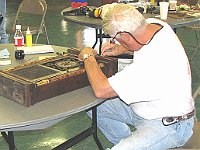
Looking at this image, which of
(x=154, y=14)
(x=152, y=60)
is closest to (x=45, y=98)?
(x=152, y=60)

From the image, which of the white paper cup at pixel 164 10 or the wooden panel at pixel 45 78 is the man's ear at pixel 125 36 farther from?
the white paper cup at pixel 164 10

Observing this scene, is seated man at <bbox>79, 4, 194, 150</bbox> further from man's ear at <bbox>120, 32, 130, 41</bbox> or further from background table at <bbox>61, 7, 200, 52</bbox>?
background table at <bbox>61, 7, 200, 52</bbox>

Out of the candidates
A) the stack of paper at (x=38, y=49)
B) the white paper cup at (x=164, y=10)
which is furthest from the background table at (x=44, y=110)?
the white paper cup at (x=164, y=10)

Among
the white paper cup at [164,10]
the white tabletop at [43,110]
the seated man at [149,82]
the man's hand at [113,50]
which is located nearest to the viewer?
the white tabletop at [43,110]

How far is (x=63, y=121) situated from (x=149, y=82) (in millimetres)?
1730

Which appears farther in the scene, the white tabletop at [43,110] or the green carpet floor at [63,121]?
the green carpet floor at [63,121]

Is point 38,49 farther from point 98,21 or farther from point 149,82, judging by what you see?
point 98,21

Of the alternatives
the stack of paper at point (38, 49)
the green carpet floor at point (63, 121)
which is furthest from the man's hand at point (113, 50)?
the green carpet floor at point (63, 121)

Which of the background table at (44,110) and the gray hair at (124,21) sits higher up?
the gray hair at (124,21)

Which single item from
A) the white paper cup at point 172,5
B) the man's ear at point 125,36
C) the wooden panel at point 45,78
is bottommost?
the wooden panel at point 45,78

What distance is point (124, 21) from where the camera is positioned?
1.87 meters

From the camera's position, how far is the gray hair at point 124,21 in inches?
73.8

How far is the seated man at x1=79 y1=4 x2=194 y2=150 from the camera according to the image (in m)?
1.87

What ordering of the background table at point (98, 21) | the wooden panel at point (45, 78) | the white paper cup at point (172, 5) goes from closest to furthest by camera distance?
1. the wooden panel at point (45, 78)
2. the background table at point (98, 21)
3. the white paper cup at point (172, 5)
